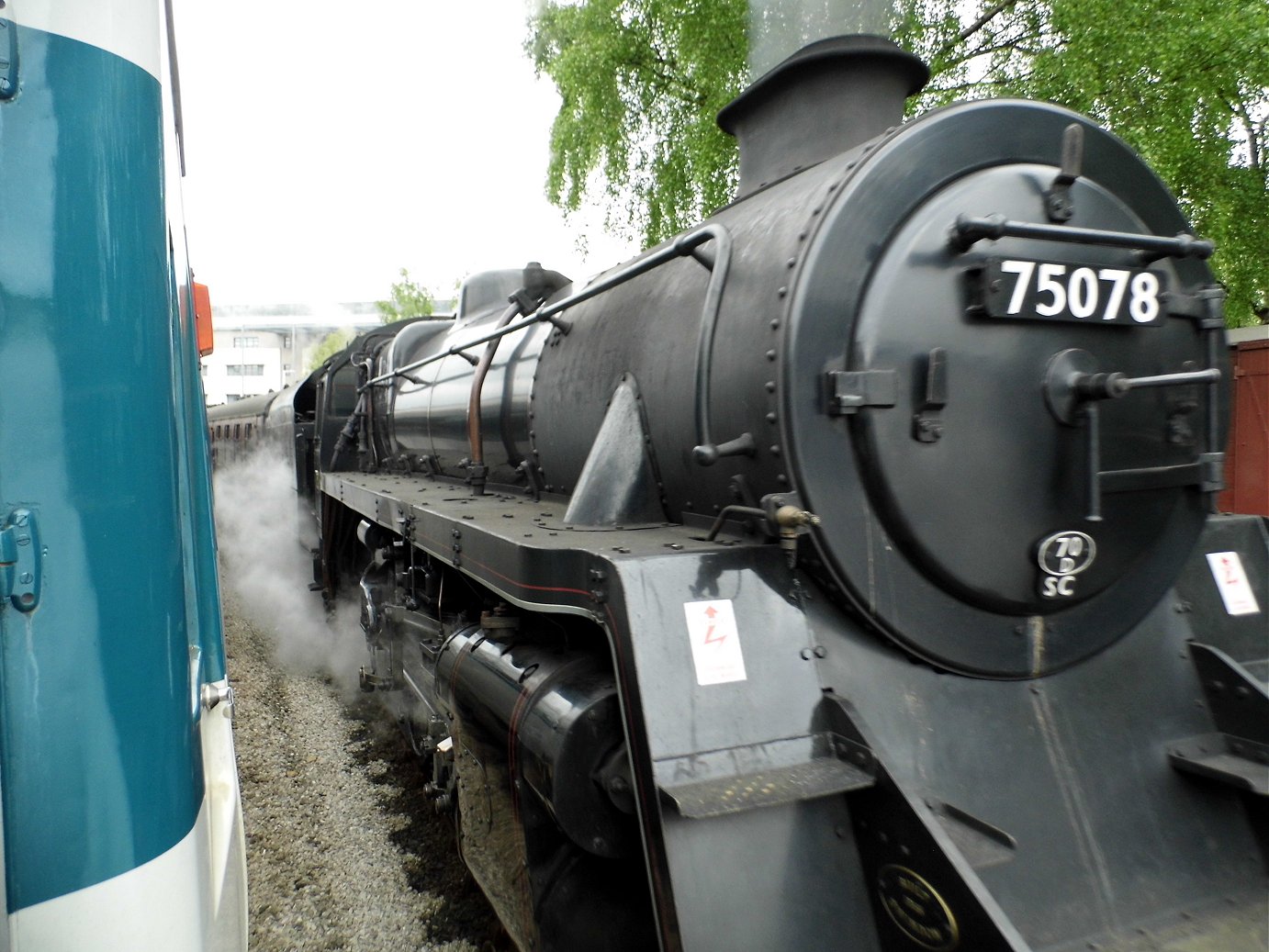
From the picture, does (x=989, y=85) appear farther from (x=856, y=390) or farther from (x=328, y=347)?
(x=328, y=347)

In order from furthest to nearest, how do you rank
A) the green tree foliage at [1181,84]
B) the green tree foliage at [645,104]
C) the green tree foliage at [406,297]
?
the green tree foliage at [406,297], the green tree foliage at [645,104], the green tree foliage at [1181,84]

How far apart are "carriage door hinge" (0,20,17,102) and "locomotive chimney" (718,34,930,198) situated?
6.74 feet

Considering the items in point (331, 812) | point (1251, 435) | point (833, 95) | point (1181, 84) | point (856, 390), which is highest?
point (1181, 84)

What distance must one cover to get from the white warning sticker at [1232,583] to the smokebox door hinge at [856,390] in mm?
1397

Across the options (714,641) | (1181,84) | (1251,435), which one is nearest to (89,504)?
(714,641)

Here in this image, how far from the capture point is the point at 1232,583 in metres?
2.79

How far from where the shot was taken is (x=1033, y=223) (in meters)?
2.32

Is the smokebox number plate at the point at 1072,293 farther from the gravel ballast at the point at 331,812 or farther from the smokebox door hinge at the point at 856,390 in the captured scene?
the gravel ballast at the point at 331,812

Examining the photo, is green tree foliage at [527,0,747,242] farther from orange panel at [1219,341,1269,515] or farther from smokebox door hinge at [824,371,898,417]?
smokebox door hinge at [824,371,898,417]

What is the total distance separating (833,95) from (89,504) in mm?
2384

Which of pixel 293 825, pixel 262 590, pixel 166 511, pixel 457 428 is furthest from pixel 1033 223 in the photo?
pixel 262 590

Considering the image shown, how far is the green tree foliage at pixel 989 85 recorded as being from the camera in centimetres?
720

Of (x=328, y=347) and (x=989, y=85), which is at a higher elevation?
(x=989, y=85)

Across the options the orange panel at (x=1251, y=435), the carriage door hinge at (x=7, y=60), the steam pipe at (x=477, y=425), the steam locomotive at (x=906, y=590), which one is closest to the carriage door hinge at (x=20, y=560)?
the carriage door hinge at (x=7, y=60)
